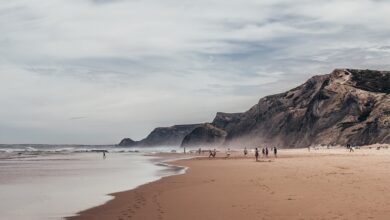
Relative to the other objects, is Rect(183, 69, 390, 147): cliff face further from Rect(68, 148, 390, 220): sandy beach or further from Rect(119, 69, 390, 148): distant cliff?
Rect(68, 148, 390, 220): sandy beach

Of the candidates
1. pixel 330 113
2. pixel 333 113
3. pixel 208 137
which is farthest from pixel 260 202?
pixel 208 137

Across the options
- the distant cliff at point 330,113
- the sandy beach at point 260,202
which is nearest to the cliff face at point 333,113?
the distant cliff at point 330,113

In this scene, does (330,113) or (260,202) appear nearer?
(260,202)

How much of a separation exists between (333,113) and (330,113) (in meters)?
0.73

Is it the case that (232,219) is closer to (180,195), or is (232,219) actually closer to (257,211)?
(257,211)

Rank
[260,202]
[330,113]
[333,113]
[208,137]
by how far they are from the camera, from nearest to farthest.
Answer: [260,202] < [333,113] < [330,113] < [208,137]

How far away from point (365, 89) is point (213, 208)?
100m

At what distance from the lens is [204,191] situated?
66.1 ft

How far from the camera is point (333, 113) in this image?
10406cm

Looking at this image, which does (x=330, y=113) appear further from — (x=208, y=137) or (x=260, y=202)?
Result: (x=208, y=137)

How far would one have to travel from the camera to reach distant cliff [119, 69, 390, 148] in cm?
9212

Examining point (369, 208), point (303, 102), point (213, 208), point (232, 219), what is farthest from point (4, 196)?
point (303, 102)

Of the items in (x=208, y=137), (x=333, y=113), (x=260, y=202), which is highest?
(x=333, y=113)

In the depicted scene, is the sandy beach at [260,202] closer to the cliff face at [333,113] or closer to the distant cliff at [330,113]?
the distant cliff at [330,113]
